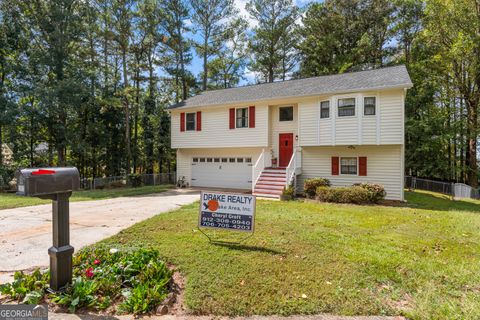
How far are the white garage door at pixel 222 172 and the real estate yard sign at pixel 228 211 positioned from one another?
10183 mm

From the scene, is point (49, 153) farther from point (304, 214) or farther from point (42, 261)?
point (304, 214)

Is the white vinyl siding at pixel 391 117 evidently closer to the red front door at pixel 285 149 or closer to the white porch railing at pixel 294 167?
the white porch railing at pixel 294 167

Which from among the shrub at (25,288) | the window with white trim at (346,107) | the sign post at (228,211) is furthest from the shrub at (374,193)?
the shrub at (25,288)

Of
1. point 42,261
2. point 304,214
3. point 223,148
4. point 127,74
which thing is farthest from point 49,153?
point 304,214

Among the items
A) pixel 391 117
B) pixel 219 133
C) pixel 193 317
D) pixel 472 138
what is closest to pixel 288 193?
pixel 391 117

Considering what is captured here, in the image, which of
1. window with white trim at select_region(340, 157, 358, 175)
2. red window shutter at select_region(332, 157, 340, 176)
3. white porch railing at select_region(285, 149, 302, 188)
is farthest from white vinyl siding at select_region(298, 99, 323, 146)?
window with white trim at select_region(340, 157, 358, 175)

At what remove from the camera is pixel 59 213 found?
3.19 metres

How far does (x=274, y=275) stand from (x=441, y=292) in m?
2.19

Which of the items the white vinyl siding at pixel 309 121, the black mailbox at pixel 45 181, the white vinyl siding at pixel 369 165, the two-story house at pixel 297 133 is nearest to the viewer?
the black mailbox at pixel 45 181

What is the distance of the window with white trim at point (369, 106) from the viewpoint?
11836 millimetres

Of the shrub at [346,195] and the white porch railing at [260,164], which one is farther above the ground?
the white porch railing at [260,164]

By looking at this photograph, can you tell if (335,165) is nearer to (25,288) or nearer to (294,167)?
(294,167)

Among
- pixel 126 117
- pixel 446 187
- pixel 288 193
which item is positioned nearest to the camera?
pixel 288 193
